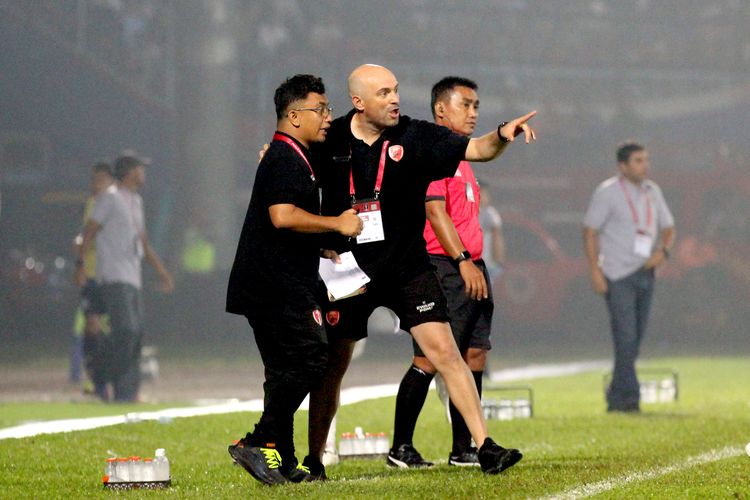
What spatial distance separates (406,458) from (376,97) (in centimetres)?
206

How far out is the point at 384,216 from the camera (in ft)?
27.0

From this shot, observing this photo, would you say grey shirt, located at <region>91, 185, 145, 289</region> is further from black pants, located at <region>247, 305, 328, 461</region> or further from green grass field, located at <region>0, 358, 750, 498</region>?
black pants, located at <region>247, 305, 328, 461</region>

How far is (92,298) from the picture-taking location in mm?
15953

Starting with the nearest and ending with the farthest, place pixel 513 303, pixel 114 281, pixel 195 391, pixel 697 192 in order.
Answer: pixel 114 281 → pixel 195 391 → pixel 513 303 → pixel 697 192

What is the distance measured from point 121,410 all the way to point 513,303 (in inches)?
740

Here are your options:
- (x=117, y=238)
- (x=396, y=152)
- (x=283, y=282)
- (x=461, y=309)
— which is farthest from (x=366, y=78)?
(x=117, y=238)

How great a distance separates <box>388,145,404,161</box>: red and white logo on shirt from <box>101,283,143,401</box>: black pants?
7658 mm

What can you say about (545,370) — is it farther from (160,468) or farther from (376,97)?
(160,468)

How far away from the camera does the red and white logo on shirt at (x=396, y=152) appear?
8227mm

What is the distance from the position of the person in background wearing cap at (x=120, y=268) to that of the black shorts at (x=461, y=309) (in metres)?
6.31

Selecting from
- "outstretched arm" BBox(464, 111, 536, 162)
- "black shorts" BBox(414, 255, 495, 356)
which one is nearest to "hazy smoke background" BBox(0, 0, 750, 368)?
"black shorts" BBox(414, 255, 495, 356)

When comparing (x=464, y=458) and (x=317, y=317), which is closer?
(x=317, y=317)

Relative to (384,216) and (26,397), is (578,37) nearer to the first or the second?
(26,397)

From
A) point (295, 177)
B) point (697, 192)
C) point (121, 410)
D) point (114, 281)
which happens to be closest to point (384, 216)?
point (295, 177)
